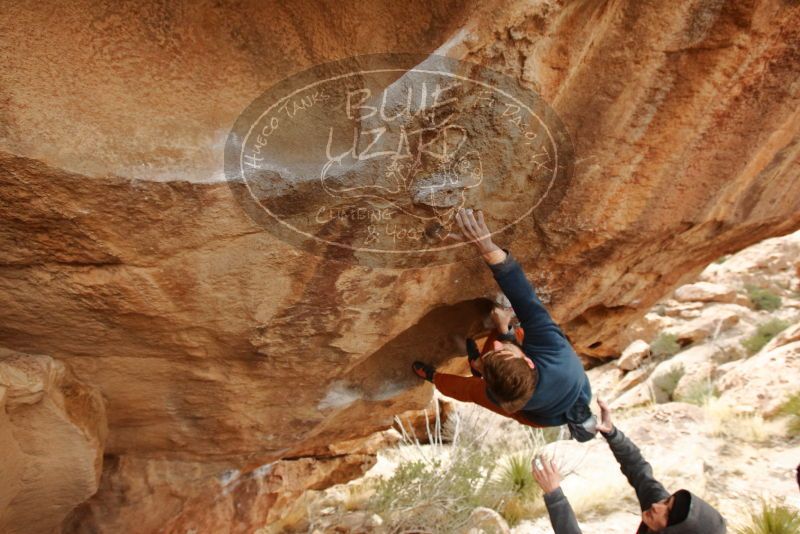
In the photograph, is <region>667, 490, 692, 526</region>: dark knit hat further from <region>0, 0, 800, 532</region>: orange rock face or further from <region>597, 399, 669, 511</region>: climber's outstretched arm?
<region>0, 0, 800, 532</region>: orange rock face

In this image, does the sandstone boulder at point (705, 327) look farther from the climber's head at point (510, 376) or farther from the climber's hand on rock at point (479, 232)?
the climber's hand on rock at point (479, 232)

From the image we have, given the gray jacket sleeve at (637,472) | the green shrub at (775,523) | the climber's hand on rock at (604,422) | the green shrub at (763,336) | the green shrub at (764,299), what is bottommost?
the green shrub at (775,523)

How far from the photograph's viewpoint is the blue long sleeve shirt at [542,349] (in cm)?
204

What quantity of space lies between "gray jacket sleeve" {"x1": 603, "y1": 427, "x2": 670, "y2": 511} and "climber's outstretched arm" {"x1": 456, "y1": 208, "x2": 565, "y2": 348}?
65 cm

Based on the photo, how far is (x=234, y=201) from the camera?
5.79 ft

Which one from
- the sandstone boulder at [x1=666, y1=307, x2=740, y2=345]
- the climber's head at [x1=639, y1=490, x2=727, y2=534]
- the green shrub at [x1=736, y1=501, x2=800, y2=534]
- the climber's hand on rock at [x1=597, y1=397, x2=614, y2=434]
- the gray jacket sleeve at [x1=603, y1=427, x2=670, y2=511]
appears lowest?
the green shrub at [x1=736, y1=501, x2=800, y2=534]

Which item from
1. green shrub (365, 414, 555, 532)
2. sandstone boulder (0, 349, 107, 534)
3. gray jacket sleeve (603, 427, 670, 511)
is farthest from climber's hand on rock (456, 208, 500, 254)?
green shrub (365, 414, 555, 532)

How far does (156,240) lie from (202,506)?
2.20 metres

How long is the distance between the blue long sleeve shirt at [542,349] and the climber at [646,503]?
28 cm

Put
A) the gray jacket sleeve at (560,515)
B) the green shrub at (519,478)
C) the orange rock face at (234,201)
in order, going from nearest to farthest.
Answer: the orange rock face at (234,201), the gray jacket sleeve at (560,515), the green shrub at (519,478)

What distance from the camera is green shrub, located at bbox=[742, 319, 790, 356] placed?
8.16 metres

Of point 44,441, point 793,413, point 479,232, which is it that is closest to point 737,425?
point 793,413

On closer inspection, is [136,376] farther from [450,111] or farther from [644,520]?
[644,520]

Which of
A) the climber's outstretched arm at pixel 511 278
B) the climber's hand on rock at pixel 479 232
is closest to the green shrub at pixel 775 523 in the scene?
the climber's outstretched arm at pixel 511 278
